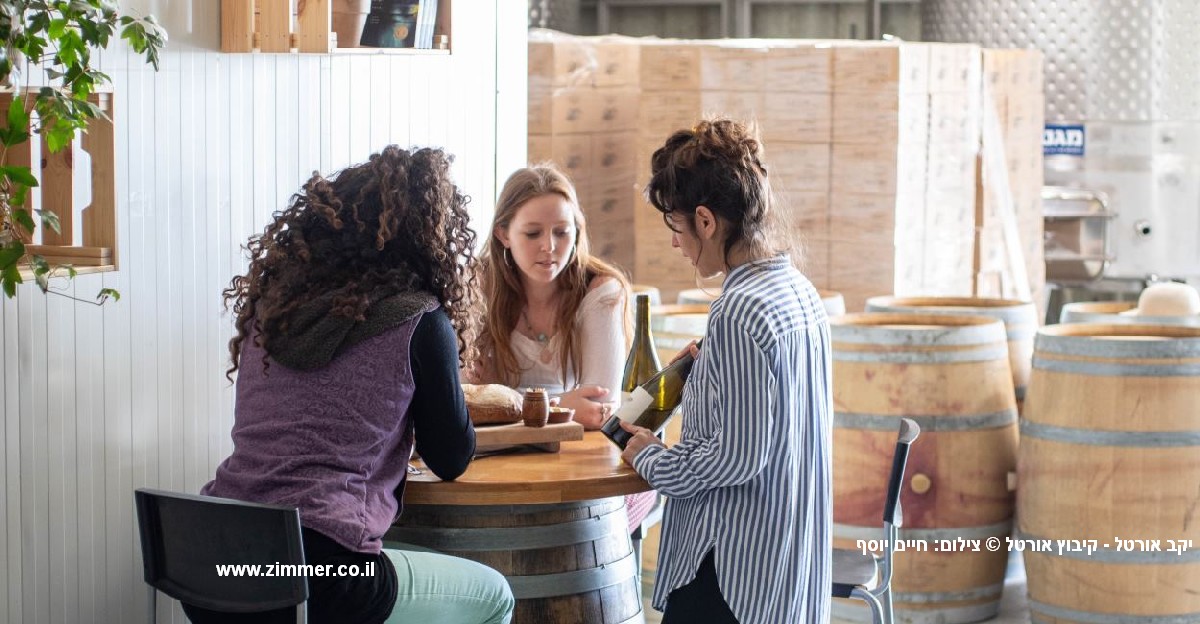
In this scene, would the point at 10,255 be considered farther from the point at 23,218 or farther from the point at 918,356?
the point at 918,356

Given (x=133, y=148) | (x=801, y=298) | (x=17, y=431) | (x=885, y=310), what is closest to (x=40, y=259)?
(x=17, y=431)

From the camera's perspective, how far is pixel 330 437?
7.83 ft

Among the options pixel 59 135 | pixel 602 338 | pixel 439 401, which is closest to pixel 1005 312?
pixel 602 338

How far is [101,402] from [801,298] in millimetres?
1349

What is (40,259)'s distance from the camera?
206 centimetres

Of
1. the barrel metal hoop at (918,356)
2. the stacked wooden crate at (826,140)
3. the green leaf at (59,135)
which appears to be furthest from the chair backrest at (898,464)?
the stacked wooden crate at (826,140)

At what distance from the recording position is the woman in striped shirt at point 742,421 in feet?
7.95

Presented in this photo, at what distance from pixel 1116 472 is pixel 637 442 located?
222 cm

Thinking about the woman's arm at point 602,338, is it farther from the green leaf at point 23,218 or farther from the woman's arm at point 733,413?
the green leaf at point 23,218

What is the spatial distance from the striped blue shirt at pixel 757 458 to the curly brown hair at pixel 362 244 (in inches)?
19.7

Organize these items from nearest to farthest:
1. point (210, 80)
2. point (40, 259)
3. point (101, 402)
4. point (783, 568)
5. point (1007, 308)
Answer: point (40, 259) → point (783, 568) → point (101, 402) → point (210, 80) → point (1007, 308)

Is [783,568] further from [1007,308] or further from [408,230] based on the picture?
[1007,308]

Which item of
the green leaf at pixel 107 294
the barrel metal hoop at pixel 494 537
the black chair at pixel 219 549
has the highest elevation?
the green leaf at pixel 107 294

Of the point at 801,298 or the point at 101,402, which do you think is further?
the point at 101,402
